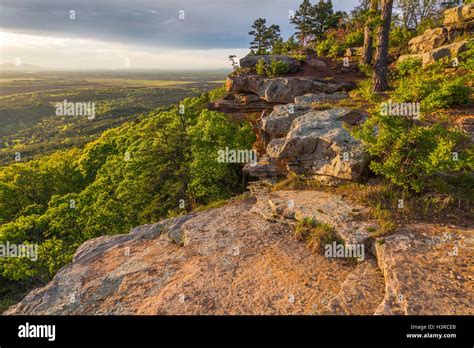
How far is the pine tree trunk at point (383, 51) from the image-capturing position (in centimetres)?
1522

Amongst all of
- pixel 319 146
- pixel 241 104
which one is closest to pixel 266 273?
pixel 319 146

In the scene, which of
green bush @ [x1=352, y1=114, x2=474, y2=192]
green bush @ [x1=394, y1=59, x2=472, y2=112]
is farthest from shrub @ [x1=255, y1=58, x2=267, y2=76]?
green bush @ [x1=352, y1=114, x2=474, y2=192]

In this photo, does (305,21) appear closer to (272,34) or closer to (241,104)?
(272,34)

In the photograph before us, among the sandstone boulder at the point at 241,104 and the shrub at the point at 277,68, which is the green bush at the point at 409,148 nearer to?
the sandstone boulder at the point at 241,104

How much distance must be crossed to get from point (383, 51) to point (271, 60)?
28.3 feet

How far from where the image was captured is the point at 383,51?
15805 millimetres

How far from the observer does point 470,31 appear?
674 inches

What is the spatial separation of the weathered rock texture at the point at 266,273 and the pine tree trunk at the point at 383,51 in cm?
1065

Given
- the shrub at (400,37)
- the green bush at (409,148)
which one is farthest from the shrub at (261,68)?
the green bush at (409,148)
